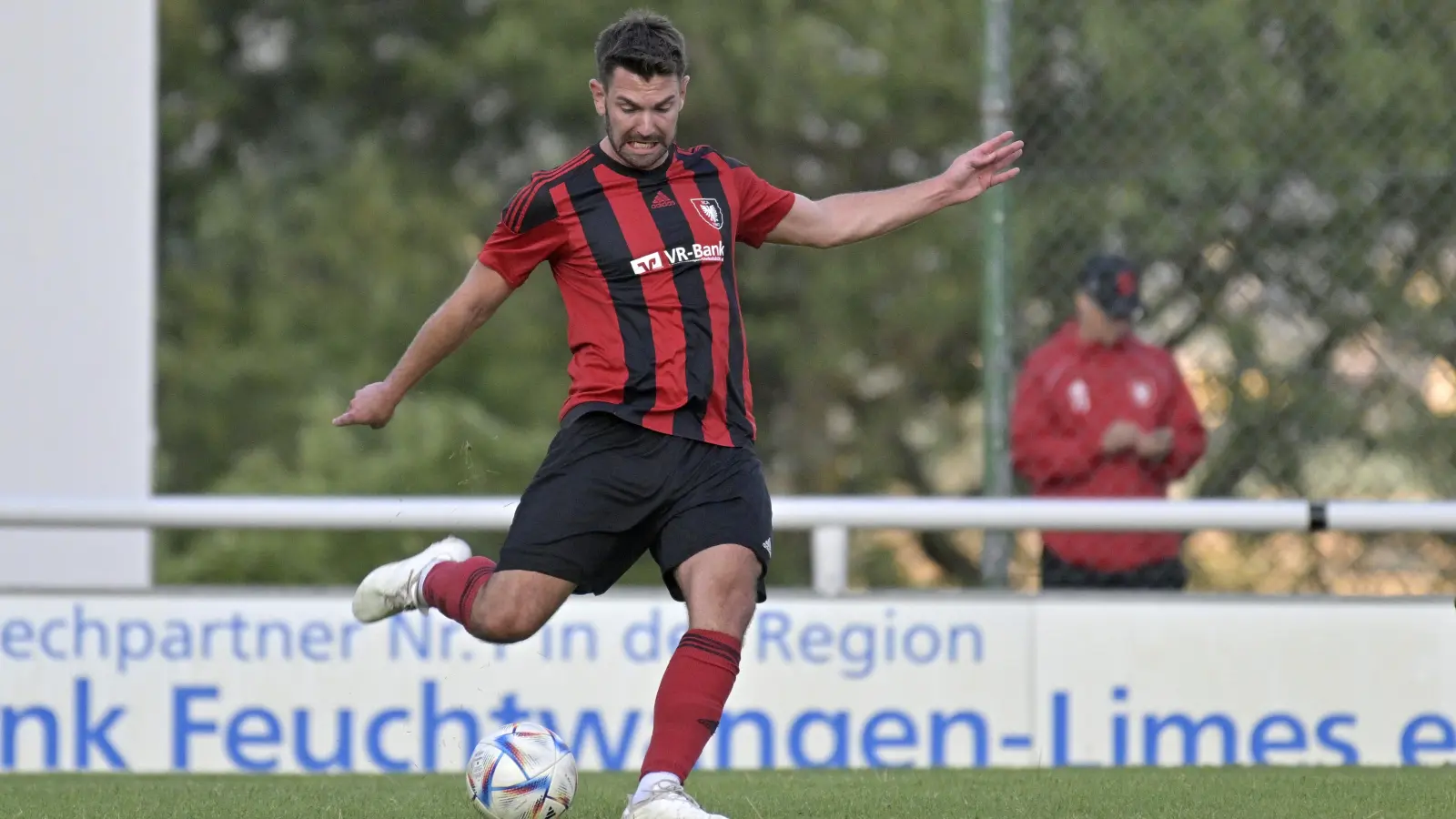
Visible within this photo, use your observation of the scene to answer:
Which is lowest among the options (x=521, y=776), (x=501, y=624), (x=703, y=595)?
(x=521, y=776)

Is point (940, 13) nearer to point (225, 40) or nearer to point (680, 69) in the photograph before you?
point (225, 40)

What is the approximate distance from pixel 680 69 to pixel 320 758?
3.16 m

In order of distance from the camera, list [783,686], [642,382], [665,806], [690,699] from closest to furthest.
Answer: [665,806], [690,699], [642,382], [783,686]

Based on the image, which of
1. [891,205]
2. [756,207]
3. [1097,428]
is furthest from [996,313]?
[756,207]

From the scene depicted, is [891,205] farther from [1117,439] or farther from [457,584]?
[1117,439]

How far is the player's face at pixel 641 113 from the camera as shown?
16.2 feet

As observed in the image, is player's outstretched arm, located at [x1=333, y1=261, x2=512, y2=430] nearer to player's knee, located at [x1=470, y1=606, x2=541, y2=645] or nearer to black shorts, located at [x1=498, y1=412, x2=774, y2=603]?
black shorts, located at [x1=498, y1=412, x2=774, y2=603]

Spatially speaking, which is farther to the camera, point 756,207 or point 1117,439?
point 1117,439

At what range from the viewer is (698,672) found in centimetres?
477

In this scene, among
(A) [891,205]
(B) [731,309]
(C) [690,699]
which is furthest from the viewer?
(A) [891,205]

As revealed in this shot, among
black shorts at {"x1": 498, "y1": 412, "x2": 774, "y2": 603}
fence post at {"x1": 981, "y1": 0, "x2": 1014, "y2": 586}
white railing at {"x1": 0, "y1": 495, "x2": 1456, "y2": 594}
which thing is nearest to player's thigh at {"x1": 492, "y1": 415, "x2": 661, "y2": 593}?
black shorts at {"x1": 498, "y1": 412, "x2": 774, "y2": 603}

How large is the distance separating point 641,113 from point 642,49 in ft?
0.49

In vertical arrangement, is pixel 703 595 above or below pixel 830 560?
above

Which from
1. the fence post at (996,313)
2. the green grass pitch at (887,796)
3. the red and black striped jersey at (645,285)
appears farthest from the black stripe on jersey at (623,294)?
the fence post at (996,313)
